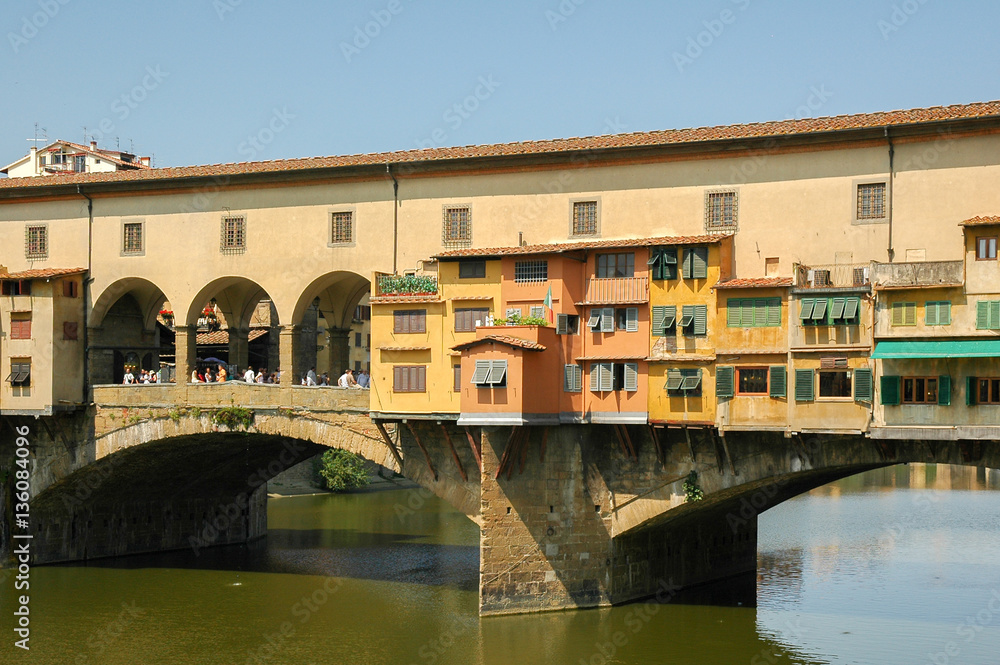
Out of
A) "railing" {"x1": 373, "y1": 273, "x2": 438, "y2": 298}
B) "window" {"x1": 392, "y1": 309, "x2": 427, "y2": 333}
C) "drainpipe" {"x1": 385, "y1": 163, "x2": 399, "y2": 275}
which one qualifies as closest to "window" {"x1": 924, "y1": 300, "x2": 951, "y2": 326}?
"railing" {"x1": 373, "y1": 273, "x2": 438, "y2": 298}

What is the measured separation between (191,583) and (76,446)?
6222mm

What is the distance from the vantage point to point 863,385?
30.4m

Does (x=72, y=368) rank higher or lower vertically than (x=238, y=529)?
higher

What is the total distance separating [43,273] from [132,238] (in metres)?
3.13

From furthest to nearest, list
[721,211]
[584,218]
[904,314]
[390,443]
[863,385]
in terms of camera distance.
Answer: [390,443] → [584,218] → [721,211] → [863,385] → [904,314]

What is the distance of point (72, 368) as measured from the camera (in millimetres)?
41969

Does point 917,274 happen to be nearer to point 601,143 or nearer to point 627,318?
point 627,318

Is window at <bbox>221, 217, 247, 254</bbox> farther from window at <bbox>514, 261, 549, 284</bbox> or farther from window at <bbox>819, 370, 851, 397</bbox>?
window at <bbox>819, 370, 851, 397</bbox>

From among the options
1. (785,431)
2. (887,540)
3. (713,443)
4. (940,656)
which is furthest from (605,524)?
(887,540)

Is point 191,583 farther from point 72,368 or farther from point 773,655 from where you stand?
point 773,655

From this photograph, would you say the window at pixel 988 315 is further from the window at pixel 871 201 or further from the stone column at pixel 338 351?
the stone column at pixel 338 351

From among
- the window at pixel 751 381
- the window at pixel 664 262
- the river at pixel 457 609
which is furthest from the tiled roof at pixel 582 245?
the river at pixel 457 609

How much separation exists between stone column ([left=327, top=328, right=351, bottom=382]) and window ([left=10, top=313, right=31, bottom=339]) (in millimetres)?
9933

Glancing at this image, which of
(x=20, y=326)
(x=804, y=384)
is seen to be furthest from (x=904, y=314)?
(x=20, y=326)
